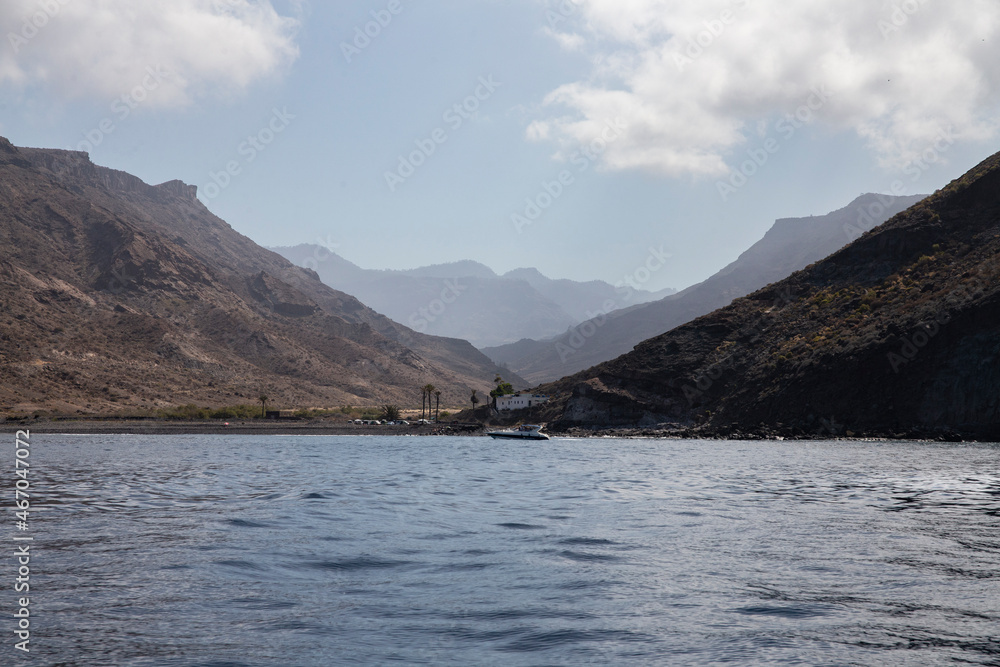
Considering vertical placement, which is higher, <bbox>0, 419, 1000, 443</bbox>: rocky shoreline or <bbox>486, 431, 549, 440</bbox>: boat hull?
<bbox>0, 419, 1000, 443</bbox>: rocky shoreline

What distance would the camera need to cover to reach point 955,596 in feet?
50.6

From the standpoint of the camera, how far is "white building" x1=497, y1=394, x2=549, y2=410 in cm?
17425

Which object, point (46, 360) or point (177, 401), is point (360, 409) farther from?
point (46, 360)

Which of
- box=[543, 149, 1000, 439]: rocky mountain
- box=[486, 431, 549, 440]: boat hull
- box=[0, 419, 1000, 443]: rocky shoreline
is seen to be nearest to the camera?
box=[543, 149, 1000, 439]: rocky mountain

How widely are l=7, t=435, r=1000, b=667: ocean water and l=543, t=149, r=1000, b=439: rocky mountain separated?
6685 centimetres

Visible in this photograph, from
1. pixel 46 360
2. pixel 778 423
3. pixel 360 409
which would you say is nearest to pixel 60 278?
pixel 46 360

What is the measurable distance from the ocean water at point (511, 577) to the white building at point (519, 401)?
136 metres

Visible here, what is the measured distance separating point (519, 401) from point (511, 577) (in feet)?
522

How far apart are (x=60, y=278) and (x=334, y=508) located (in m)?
206

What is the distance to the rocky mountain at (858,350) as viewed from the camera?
95.2m

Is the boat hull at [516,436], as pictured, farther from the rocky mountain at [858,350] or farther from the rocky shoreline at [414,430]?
the rocky mountain at [858,350]
